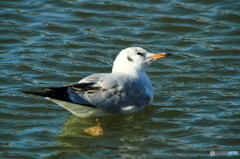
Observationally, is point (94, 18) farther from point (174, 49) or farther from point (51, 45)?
point (174, 49)

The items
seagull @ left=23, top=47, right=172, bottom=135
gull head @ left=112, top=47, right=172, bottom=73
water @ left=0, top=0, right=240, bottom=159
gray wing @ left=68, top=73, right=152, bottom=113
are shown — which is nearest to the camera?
water @ left=0, top=0, right=240, bottom=159

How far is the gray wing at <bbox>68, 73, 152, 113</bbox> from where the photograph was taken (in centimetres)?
701

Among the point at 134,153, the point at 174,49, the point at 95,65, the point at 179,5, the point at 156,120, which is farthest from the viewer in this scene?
the point at 179,5

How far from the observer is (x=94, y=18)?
1198 cm

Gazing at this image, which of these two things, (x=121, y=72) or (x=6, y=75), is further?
(x=6, y=75)

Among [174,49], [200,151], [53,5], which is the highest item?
[53,5]

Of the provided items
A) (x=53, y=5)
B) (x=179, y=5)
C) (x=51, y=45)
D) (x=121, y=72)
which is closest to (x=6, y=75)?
(x=51, y=45)

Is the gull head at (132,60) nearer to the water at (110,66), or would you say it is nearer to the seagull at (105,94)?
the seagull at (105,94)

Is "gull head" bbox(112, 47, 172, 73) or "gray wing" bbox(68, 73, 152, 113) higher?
"gull head" bbox(112, 47, 172, 73)

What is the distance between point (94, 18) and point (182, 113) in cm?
507

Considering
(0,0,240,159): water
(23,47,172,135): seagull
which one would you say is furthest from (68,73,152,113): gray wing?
(0,0,240,159): water

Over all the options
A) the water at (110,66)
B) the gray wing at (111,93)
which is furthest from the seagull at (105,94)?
the water at (110,66)

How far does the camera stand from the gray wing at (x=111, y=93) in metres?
7.01

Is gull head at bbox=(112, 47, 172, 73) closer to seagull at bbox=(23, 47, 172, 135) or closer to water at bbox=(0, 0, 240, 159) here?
seagull at bbox=(23, 47, 172, 135)
